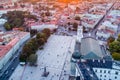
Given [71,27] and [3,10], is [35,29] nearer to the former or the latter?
[71,27]

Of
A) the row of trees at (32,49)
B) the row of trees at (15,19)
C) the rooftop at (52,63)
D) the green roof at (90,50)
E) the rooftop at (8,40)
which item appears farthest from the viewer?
the row of trees at (15,19)

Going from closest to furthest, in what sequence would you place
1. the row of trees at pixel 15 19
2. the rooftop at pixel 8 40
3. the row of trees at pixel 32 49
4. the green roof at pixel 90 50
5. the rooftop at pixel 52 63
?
the rooftop at pixel 52 63 → the green roof at pixel 90 50 → the row of trees at pixel 32 49 → the rooftop at pixel 8 40 → the row of trees at pixel 15 19

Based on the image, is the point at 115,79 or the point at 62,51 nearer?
the point at 115,79

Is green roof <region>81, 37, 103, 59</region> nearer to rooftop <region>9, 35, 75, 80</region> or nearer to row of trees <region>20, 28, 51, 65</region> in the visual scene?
rooftop <region>9, 35, 75, 80</region>

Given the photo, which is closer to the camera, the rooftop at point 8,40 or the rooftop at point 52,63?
the rooftop at point 52,63

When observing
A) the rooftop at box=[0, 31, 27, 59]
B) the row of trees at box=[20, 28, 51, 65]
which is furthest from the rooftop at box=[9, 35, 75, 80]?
the rooftop at box=[0, 31, 27, 59]

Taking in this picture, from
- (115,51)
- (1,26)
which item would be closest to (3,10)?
(1,26)

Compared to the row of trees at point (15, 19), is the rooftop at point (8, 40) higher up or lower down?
lower down

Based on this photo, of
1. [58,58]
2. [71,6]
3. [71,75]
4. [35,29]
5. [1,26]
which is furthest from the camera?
[71,6]

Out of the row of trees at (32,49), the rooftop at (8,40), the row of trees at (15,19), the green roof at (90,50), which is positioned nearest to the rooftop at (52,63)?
the row of trees at (32,49)

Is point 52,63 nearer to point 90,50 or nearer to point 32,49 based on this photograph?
point 32,49

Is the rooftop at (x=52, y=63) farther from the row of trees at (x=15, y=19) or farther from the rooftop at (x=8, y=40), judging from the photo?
the row of trees at (x=15, y=19)
